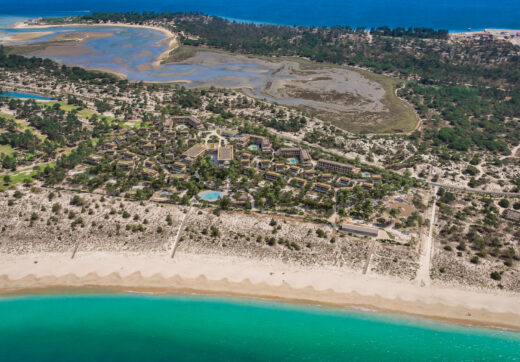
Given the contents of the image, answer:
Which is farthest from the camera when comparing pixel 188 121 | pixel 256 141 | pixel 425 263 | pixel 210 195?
pixel 188 121

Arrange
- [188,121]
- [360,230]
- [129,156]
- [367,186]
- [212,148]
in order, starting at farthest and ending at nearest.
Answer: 1. [188,121]
2. [212,148]
3. [129,156]
4. [367,186]
5. [360,230]

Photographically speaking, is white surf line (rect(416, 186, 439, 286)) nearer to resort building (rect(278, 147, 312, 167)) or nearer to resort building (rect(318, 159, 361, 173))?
resort building (rect(318, 159, 361, 173))

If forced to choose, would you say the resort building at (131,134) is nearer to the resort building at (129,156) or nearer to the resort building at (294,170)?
the resort building at (129,156)

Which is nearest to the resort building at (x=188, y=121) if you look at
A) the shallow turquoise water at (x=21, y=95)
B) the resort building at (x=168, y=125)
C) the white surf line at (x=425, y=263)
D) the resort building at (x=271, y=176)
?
the resort building at (x=168, y=125)

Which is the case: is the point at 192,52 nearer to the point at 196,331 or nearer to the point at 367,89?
the point at 367,89

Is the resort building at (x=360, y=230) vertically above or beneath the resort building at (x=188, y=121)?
beneath

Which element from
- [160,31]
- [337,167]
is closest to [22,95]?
[337,167]

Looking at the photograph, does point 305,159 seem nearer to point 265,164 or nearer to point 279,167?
point 279,167

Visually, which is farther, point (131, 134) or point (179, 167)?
point (131, 134)
